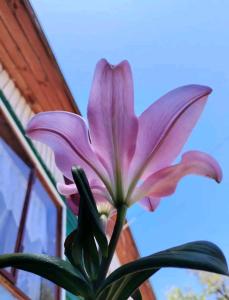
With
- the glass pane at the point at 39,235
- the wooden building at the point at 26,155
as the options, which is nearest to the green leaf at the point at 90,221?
the wooden building at the point at 26,155

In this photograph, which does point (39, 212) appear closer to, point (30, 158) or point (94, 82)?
point (30, 158)

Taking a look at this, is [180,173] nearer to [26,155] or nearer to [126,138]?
[126,138]

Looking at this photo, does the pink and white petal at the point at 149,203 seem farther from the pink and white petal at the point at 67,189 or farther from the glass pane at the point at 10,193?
the glass pane at the point at 10,193

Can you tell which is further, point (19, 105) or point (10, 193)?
point (19, 105)

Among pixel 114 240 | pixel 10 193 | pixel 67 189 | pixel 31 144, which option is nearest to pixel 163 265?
pixel 114 240

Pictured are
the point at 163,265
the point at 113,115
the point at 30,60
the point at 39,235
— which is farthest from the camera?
the point at 30,60
